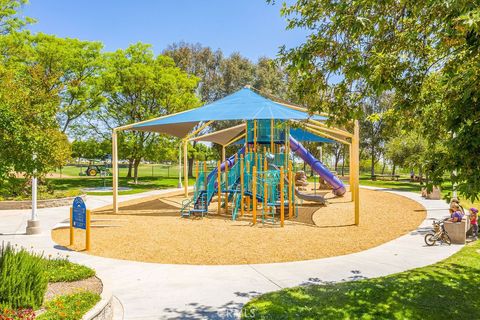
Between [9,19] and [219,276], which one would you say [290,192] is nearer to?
[219,276]

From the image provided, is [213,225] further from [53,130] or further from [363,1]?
[363,1]

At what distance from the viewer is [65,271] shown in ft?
23.5

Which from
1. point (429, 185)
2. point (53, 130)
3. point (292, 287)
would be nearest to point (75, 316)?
point (53, 130)

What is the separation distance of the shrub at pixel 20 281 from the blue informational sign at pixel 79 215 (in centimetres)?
469

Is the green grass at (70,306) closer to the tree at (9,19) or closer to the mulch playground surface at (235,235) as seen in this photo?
the mulch playground surface at (235,235)

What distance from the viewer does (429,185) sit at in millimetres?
4586

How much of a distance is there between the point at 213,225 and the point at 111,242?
12.7ft

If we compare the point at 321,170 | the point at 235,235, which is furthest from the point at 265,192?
the point at 321,170

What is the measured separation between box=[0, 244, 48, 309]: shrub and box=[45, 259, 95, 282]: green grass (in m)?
1.21

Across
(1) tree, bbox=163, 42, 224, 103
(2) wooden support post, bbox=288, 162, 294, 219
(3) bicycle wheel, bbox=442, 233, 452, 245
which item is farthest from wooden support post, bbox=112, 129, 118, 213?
(1) tree, bbox=163, 42, 224, 103

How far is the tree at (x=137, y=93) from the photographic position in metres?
31.4

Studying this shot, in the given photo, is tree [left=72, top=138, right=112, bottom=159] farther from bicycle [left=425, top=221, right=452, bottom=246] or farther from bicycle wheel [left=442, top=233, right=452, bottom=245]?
bicycle wheel [left=442, top=233, right=452, bottom=245]

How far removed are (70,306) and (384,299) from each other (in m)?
4.80

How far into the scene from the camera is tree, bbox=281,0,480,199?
4.17m
